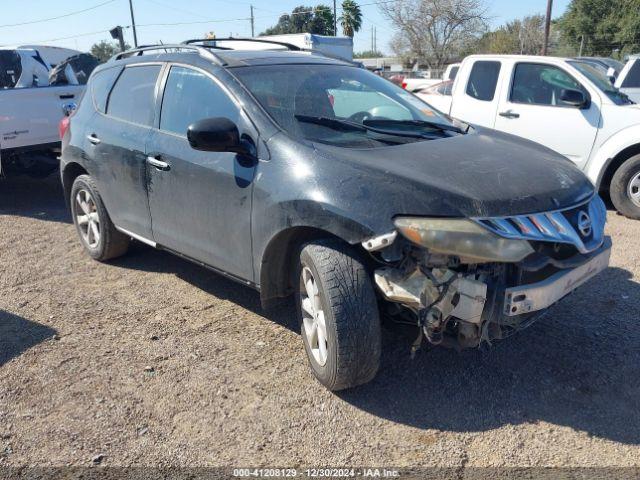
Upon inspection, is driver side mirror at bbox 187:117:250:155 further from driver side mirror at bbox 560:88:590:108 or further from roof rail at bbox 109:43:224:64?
driver side mirror at bbox 560:88:590:108

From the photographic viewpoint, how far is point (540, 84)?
7457mm

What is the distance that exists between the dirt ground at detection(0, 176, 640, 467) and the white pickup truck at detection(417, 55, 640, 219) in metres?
2.51

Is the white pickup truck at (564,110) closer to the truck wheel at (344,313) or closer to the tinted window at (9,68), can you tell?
the truck wheel at (344,313)

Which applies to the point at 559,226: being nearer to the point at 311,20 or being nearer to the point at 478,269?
the point at 478,269

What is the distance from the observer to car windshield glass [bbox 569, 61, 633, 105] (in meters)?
7.02

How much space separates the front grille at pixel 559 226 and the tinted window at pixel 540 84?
14.3 ft

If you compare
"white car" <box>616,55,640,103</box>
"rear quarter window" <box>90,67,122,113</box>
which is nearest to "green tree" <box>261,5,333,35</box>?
"white car" <box>616,55,640,103</box>

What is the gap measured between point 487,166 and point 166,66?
2439 mm

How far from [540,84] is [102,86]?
519 centimetres

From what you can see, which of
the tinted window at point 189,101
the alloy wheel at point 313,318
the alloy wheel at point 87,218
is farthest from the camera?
the alloy wheel at point 87,218

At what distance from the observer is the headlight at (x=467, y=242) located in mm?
2734

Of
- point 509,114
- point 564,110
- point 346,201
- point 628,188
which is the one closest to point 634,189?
point 628,188

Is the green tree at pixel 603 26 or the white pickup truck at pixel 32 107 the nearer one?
the white pickup truck at pixel 32 107

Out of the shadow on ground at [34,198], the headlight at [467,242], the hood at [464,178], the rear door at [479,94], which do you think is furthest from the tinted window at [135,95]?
the rear door at [479,94]
